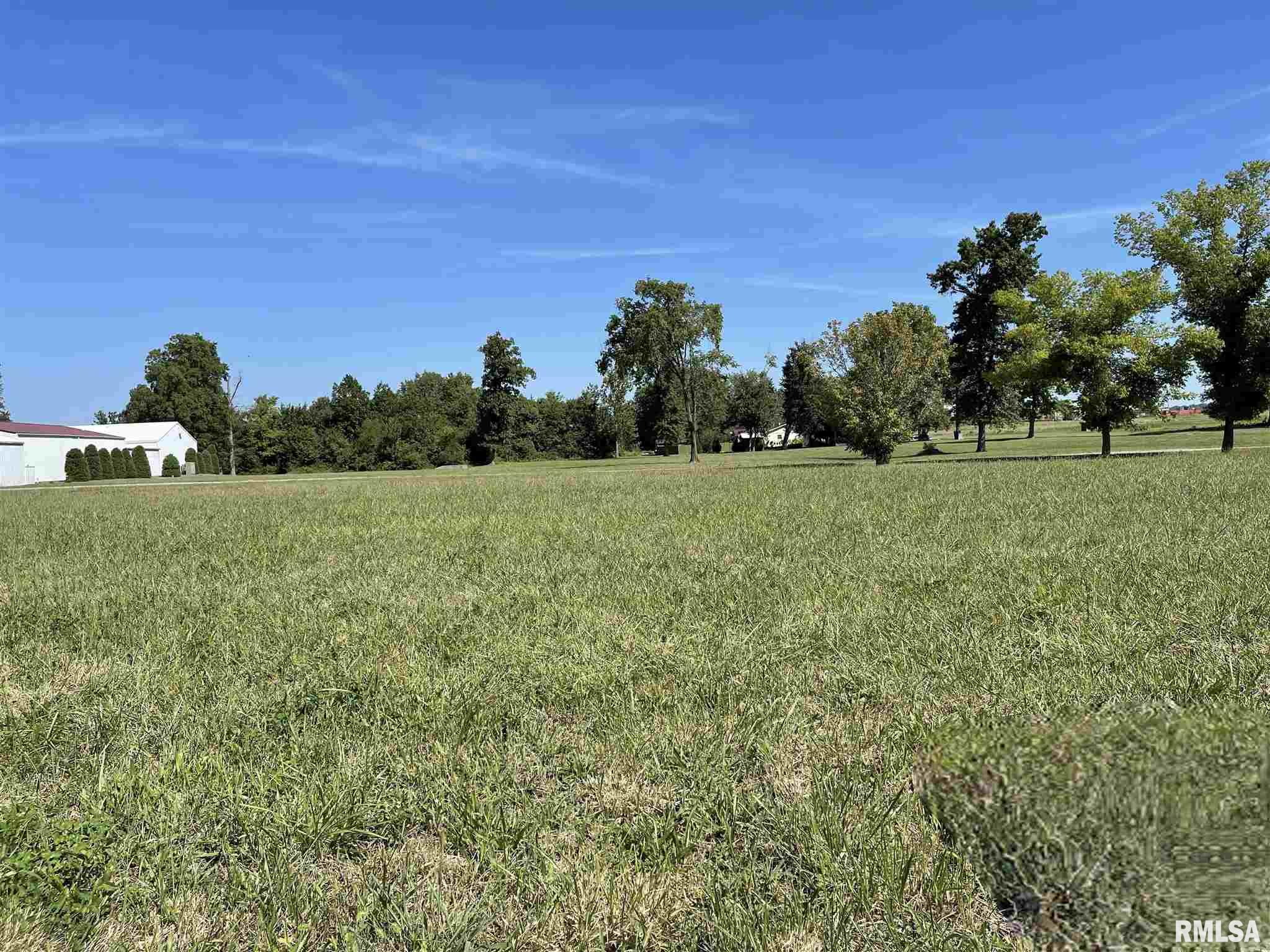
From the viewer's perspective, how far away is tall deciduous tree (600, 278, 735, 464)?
53.2 meters

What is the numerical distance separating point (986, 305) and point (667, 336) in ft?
73.4

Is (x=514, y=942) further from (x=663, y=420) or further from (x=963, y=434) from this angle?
(x=963, y=434)

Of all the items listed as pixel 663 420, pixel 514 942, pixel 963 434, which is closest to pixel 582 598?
pixel 514 942

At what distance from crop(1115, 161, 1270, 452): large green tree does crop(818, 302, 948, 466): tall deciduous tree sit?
9.55 m

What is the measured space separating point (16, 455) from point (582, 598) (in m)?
62.7

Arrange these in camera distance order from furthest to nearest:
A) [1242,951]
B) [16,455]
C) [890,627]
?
[16,455] → [890,627] → [1242,951]

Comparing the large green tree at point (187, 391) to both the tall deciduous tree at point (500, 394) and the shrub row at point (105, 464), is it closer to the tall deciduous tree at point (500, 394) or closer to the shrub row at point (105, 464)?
the shrub row at point (105, 464)

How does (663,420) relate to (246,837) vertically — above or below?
above

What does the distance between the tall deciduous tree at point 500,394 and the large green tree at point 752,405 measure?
31.7 metres

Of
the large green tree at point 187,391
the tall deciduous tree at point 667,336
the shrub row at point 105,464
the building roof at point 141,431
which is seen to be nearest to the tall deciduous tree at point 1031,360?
the tall deciduous tree at point 667,336

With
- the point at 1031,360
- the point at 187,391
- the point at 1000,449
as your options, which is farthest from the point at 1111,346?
the point at 187,391

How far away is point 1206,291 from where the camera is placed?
2727 centimetres

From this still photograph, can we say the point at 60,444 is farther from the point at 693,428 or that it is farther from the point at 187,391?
the point at 693,428

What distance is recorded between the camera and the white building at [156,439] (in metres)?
70.8
